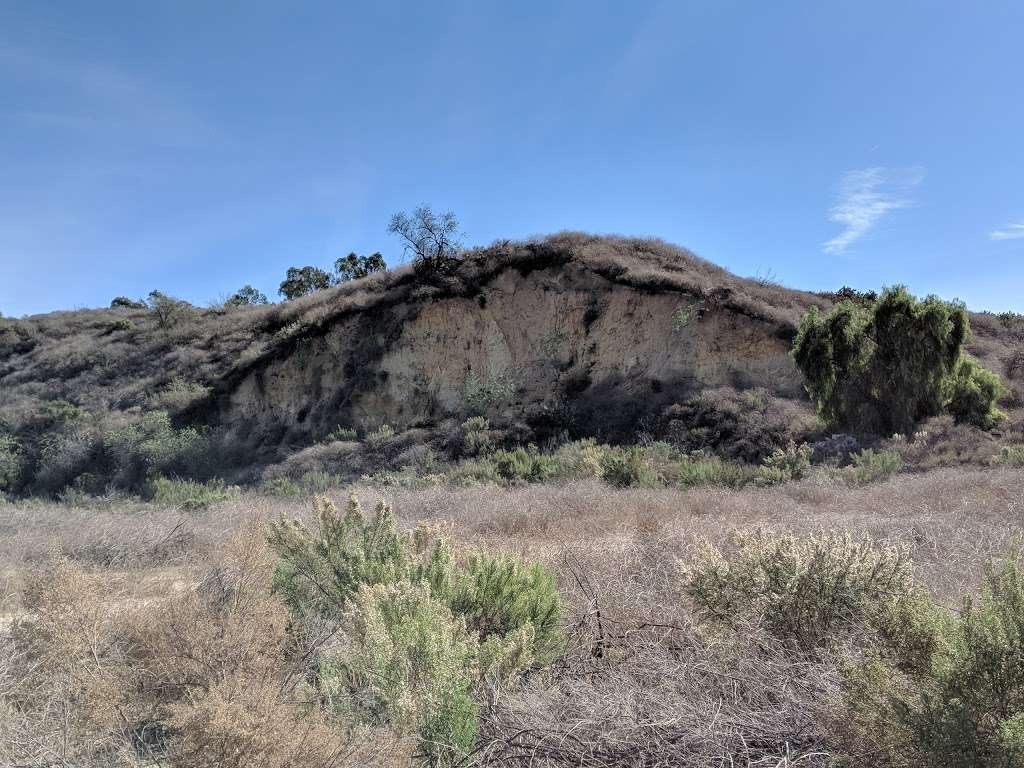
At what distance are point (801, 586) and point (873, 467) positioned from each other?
977cm

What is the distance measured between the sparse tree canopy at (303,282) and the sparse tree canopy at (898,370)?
37487 millimetres

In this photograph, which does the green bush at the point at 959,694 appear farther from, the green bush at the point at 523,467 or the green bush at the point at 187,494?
the green bush at the point at 187,494

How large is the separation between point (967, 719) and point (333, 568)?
10.9 feet

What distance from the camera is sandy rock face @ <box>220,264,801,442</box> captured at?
19984 mm

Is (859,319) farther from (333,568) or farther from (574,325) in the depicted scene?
(333,568)

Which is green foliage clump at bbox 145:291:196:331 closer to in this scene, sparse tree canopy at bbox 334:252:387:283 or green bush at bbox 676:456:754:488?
sparse tree canopy at bbox 334:252:387:283

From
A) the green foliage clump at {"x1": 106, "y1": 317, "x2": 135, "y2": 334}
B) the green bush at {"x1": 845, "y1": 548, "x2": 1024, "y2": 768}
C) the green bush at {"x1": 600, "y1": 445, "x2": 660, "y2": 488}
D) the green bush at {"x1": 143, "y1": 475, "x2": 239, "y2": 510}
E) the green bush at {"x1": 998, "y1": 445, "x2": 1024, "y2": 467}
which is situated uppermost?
the green foliage clump at {"x1": 106, "y1": 317, "x2": 135, "y2": 334}

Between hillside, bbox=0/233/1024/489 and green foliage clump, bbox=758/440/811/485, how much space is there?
2.29m

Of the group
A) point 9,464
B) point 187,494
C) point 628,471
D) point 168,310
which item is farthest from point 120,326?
point 628,471

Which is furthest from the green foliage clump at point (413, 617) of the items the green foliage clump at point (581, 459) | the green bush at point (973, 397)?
the green bush at point (973, 397)

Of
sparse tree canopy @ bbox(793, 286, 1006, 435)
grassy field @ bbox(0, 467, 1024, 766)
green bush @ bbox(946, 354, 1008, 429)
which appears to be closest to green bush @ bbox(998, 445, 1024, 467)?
grassy field @ bbox(0, 467, 1024, 766)

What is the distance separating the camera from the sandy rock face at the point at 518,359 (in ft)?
65.6

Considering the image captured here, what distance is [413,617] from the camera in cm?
300

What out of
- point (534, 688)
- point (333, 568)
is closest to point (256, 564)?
point (333, 568)
